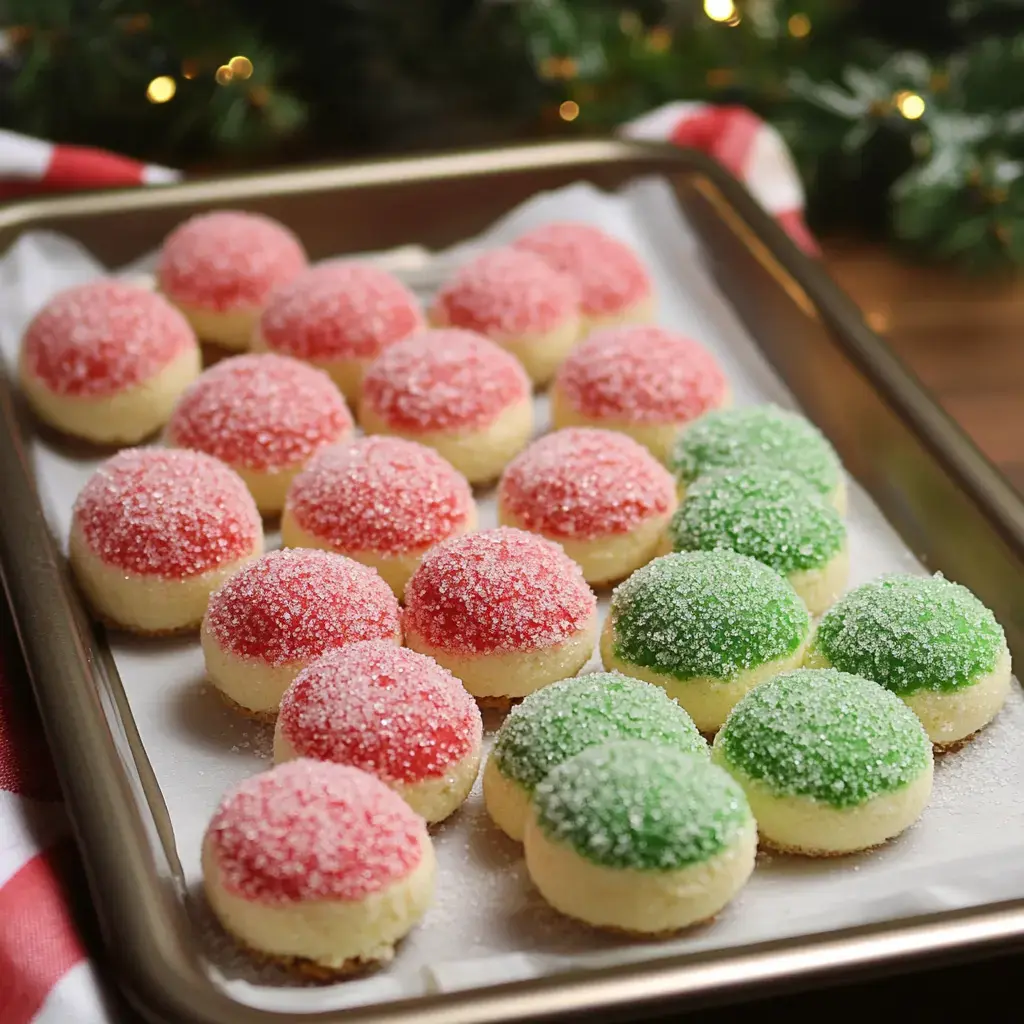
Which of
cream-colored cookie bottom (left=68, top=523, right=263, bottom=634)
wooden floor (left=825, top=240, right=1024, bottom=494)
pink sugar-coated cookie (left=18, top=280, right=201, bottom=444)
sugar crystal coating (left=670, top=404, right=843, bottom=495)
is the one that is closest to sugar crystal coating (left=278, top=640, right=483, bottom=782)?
cream-colored cookie bottom (left=68, top=523, right=263, bottom=634)

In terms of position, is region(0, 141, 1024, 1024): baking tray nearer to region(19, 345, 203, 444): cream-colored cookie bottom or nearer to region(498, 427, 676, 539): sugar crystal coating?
region(19, 345, 203, 444): cream-colored cookie bottom

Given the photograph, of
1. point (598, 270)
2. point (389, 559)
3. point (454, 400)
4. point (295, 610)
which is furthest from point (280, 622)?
point (598, 270)

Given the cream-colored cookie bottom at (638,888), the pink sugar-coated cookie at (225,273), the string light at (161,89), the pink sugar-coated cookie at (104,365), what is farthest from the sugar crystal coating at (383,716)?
the string light at (161,89)

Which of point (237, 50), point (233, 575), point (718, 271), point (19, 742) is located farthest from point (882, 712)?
point (237, 50)

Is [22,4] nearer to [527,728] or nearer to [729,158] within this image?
[729,158]

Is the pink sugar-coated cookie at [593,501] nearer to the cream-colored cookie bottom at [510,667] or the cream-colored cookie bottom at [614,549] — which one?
the cream-colored cookie bottom at [614,549]

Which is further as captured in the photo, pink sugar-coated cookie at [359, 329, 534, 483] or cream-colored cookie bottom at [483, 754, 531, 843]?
pink sugar-coated cookie at [359, 329, 534, 483]
